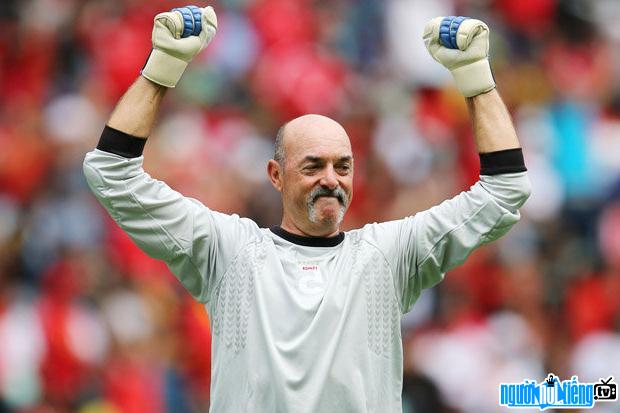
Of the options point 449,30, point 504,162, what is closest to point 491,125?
point 504,162

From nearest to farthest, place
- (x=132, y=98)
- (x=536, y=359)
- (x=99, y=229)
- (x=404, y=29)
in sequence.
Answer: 1. (x=132, y=98)
2. (x=536, y=359)
3. (x=99, y=229)
4. (x=404, y=29)

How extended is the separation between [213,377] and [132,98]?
0.98m

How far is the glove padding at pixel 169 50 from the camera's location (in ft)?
14.1

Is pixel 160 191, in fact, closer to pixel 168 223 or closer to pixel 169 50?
pixel 168 223

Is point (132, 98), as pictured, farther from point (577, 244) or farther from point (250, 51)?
point (250, 51)

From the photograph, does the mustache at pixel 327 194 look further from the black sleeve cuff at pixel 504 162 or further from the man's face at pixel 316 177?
the black sleeve cuff at pixel 504 162

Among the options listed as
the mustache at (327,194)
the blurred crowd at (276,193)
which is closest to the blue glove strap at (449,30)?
the mustache at (327,194)

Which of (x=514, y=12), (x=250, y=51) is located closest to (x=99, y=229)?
(x=250, y=51)

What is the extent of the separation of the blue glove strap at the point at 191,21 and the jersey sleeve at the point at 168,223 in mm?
468

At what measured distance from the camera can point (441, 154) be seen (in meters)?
9.27

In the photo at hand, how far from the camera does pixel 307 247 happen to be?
4434 mm

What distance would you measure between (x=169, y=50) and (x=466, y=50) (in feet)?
3.33

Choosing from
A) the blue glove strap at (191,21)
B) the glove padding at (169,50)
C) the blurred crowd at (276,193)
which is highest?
the blue glove strap at (191,21)

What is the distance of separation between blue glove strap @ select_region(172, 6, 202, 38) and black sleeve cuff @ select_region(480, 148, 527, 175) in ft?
3.50
